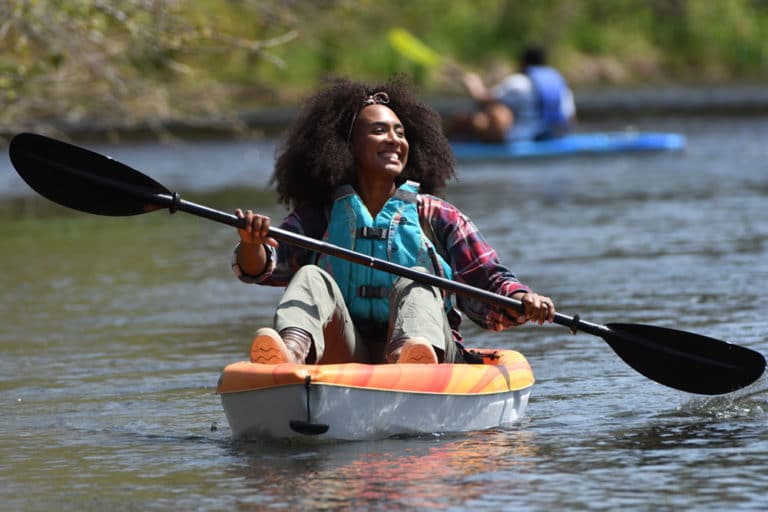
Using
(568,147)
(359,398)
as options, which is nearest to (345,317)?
(359,398)

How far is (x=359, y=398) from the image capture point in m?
5.41

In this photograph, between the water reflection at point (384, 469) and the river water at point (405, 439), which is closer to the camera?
the water reflection at point (384, 469)

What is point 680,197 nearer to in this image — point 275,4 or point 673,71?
point 275,4

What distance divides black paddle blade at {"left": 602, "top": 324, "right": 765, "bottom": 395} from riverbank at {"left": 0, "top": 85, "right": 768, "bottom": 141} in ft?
57.9

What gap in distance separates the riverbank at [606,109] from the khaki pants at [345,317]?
18.0 meters

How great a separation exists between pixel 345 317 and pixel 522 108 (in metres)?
12.8

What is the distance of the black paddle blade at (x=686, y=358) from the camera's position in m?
6.19

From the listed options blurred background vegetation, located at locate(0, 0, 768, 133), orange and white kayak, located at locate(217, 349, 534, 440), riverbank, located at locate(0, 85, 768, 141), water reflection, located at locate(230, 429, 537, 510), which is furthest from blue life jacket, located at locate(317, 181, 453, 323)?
riverbank, located at locate(0, 85, 768, 141)

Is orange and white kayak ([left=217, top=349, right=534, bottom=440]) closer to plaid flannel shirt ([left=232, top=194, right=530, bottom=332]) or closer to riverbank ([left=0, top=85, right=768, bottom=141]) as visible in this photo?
plaid flannel shirt ([left=232, top=194, right=530, bottom=332])

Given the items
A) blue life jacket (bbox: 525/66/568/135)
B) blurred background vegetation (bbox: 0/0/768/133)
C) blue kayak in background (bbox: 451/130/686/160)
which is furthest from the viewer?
blurred background vegetation (bbox: 0/0/768/133)

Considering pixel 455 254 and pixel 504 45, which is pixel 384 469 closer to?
pixel 455 254

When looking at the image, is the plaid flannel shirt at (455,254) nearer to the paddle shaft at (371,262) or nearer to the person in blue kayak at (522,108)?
the paddle shaft at (371,262)

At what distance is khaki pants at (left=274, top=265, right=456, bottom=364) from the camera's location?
18.4 ft

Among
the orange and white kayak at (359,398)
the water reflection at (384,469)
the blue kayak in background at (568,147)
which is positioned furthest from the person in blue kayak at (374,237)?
the blue kayak in background at (568,147)
